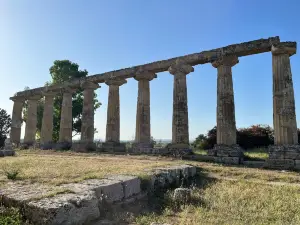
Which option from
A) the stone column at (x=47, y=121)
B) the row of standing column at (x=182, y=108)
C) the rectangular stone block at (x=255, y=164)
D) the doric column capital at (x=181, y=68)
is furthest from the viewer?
the stone column at (x=47, y=121)

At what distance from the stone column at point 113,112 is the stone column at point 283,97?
41.1 ft

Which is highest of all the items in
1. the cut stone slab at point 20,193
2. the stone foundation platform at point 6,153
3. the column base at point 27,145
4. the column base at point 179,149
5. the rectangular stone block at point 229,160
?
the column base at point 27,145

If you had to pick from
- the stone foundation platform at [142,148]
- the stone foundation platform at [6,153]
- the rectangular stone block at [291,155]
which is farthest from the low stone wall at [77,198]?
the stone foundation platform at [6,153]

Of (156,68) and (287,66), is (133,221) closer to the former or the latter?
(287,66)

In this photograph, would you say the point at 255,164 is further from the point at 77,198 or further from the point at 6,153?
the point at 6,153

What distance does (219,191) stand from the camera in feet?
27.8

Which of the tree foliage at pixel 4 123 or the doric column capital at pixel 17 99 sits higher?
the doric column capital at pixel 17 99

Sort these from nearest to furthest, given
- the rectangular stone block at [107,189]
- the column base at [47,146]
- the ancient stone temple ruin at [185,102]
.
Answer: the rectangular stone block at [107,189] → the ancient stone temple ruin at [185,102] → the column base at [47,146]

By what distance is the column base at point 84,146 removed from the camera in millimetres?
24516

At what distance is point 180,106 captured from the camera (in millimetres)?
19656

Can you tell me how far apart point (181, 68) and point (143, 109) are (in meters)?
4.61

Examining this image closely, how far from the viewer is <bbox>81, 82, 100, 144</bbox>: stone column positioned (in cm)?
2534

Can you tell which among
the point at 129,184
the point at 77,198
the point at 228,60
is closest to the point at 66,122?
the point at 228,60

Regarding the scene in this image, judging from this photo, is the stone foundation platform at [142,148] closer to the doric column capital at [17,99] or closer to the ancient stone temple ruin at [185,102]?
the ancient stone temple ruin at [185,102]
